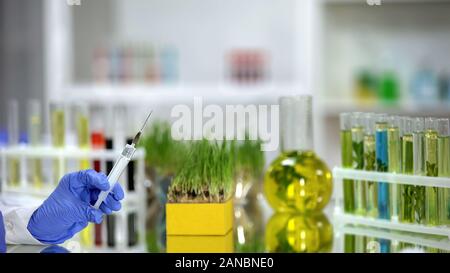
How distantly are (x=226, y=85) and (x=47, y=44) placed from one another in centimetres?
77

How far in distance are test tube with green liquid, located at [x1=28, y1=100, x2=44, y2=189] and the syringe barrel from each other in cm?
34

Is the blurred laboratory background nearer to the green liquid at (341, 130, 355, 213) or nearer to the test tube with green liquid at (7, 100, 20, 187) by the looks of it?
the test tube with green liquid at (7, 100, 20, 187)

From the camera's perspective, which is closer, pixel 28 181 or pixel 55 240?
pixel 55 240

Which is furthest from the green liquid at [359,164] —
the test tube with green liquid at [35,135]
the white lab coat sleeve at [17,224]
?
the test tube with green liquid at [35,135]

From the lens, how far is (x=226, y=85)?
296 cm

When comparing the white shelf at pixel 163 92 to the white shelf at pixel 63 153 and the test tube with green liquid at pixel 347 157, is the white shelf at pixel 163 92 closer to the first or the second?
the white shelf at pixel 63 153

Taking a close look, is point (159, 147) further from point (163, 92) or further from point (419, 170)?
point (163, 92)

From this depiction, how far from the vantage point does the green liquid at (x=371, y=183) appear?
97cm

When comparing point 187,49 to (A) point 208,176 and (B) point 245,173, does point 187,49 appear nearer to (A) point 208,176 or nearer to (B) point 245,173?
(B) point 245,173

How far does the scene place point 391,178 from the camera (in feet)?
3.06

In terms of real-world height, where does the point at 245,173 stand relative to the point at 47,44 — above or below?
below

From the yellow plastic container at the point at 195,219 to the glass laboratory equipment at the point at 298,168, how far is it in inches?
8.5
